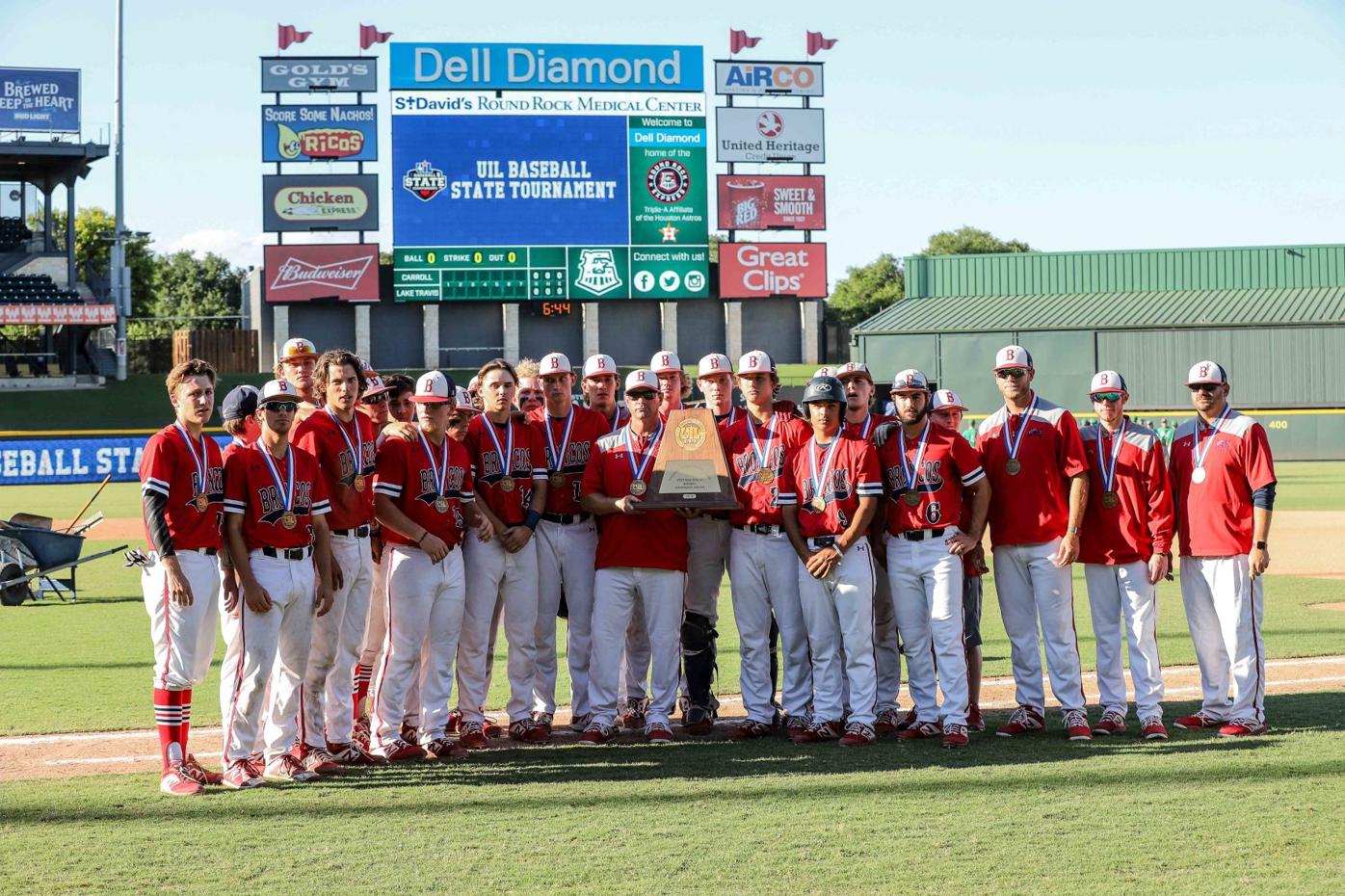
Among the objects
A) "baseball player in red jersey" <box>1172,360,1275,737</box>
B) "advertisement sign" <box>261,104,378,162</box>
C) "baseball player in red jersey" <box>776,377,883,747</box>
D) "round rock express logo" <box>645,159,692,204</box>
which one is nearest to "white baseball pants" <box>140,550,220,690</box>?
"baseball player in red jersey" <box>776,377,883,747</box>

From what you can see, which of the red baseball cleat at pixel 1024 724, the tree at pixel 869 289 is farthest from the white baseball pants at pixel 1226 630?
the tree at pixel 869 289

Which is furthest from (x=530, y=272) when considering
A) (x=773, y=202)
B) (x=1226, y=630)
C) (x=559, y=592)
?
(x=1226, y=630)

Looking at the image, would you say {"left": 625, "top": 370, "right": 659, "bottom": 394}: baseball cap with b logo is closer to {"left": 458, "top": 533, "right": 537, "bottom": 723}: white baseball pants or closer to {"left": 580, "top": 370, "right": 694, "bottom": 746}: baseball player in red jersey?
{"left": 580, "top": 370, "right": 694, "bottom": 746}: baseball player in red jersey

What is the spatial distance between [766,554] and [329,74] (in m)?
37.9

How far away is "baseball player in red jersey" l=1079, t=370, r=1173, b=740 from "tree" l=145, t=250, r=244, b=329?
2946 inches

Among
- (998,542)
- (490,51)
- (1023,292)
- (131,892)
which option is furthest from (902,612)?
(1023,292)

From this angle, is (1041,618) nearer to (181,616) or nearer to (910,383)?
(910,383)

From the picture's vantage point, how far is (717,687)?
8.12m

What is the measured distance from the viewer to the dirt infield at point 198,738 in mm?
6301

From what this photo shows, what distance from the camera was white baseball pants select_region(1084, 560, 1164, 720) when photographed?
658 centimetres

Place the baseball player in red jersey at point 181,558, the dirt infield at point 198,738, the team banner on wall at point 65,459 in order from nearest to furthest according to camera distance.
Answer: the baseball player in red jersey at point 181,558 < the dirt infield at point 198,738 < the team banner on wall at point 65,459

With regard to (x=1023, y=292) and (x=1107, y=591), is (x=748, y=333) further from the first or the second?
(x=1107, y=591)

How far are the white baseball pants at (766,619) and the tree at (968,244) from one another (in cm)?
7148

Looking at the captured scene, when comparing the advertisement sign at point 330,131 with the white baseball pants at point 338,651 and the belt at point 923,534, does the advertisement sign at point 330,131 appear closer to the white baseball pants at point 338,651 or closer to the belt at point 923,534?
the white baseball pants at point 338,651
